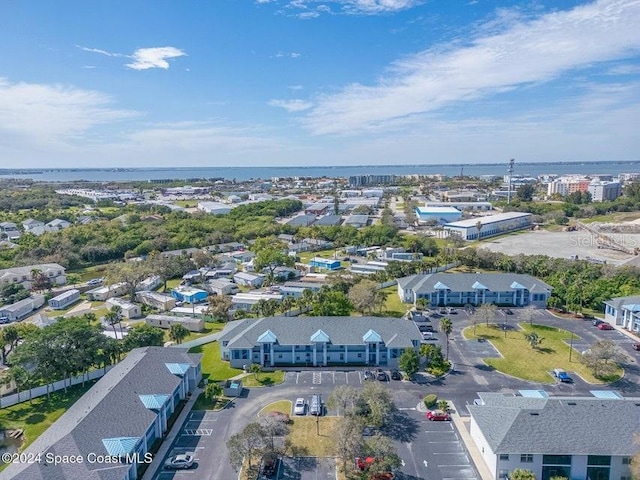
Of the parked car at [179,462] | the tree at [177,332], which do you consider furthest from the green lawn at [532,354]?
the tree at [177,332]

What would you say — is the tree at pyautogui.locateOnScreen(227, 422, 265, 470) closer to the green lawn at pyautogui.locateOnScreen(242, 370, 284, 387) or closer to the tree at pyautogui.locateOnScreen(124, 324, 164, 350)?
the green lawn at pyautogui.locateOnScreen(242, 370, 284, 387)

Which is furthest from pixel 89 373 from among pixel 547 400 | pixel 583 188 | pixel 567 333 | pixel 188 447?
pixel 583 188

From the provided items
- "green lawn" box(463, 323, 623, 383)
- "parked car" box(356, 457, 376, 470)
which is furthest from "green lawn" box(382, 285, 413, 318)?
"parked car" box(356, 457, 376, 470)

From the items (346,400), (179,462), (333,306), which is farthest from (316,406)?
(333,306)

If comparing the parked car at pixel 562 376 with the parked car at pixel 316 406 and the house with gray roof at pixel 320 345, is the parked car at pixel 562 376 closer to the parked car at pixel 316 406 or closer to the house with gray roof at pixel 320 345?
the house with gray roof at pixel 320 345

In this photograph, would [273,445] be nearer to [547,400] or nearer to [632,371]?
[547,400]

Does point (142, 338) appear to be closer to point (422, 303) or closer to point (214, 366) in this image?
point (214, 366)
